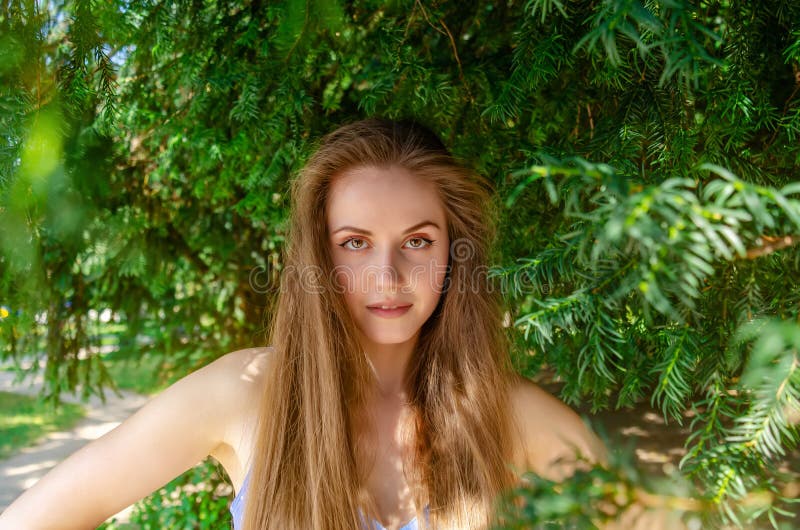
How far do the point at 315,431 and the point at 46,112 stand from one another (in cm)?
94

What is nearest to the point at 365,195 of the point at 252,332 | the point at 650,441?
the point at 252,332

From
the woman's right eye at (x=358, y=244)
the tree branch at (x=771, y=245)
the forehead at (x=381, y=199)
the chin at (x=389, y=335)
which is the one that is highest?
the forehead at (x=381, y=199)

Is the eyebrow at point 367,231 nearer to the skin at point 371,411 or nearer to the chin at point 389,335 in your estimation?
the skin at point 371,411

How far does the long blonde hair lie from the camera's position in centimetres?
154

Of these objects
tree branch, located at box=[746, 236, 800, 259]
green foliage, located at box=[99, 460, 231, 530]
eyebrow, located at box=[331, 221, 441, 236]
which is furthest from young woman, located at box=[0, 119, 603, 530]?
green foliage, located at box=[99, 460, 231, 530]

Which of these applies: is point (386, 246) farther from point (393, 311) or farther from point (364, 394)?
point (364, 394)

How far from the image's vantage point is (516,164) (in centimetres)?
153

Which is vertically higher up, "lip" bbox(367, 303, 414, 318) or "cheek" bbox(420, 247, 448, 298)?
"cheek" bbox(420, 247, 448, 298)

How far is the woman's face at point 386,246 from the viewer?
1502 millimetres

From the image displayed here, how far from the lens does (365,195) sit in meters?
1.54

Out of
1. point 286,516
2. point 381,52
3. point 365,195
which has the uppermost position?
point 381,52

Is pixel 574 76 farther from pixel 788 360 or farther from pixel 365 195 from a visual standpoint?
pixel 788 360

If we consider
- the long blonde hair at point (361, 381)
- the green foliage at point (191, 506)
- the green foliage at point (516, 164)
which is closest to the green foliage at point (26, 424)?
the green foliage at point (191, 506)

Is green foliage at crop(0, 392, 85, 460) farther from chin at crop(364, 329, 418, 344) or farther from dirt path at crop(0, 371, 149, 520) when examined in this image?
chin at crop(364, 329, 418, 344)
